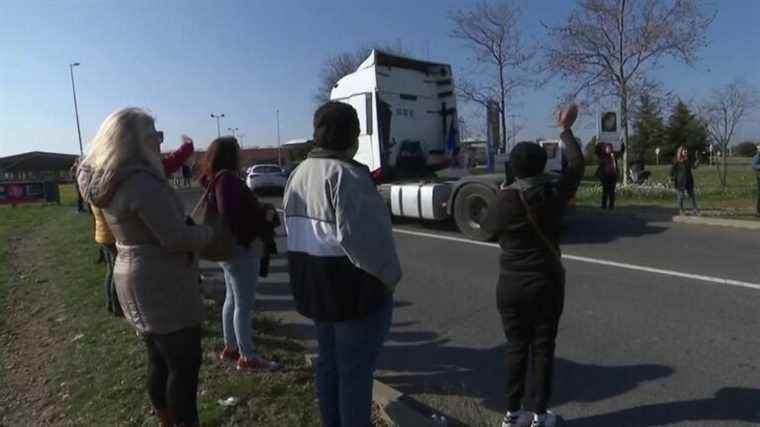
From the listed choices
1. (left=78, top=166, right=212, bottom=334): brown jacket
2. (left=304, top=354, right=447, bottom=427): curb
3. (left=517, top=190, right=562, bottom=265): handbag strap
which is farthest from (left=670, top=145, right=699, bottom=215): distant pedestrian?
(left=78, top=166, right=212, bottom=334): brown jacket

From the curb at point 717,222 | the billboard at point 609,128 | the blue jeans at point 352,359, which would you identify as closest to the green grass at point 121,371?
the blue jeans at point 352,359

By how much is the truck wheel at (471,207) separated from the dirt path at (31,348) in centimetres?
645

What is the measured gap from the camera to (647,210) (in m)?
Result: 13.0

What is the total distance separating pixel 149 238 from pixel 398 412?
5.70 feet

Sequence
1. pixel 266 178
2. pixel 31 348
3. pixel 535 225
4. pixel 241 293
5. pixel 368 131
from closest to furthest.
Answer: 1. pixel 535 225
2. pixel 241 293
3. pixel 31 348
4. pixel 368 131
5. pixel 266 178

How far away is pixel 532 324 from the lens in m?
3.35

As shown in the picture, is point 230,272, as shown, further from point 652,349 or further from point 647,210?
point 647,210

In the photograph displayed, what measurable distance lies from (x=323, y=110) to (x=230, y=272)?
188 centimetres

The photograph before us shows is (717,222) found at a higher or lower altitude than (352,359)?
lower

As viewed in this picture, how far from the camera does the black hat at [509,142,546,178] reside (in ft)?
10.6

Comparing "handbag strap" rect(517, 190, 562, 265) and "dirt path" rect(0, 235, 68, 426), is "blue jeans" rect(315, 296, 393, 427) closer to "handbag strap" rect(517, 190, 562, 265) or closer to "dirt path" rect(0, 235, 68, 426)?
"handbag strap" rect(517, 190, 562, 265)

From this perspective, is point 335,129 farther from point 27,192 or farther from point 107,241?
point 27,192

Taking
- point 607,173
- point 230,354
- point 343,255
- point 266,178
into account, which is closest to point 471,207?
point 607,173

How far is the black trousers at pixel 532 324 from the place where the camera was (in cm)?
326
